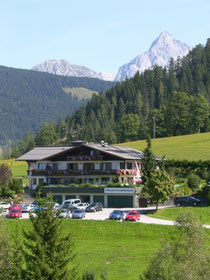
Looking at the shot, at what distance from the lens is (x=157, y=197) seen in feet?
216

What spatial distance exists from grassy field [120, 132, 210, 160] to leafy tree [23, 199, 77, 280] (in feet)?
260

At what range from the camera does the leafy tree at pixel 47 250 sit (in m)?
29.9

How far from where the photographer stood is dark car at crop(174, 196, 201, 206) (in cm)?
6912

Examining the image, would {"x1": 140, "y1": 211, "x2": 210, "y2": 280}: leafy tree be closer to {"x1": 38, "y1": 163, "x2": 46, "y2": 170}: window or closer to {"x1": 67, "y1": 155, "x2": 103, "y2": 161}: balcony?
{"x1": 67, "y1": 155, "x2": 103, "y2": 161}: balcony

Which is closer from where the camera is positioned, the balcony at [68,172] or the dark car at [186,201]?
the dark car at [186,201]

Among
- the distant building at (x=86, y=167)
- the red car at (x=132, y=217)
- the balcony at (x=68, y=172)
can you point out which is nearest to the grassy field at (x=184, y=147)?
the distant building at (x=86, y=167)

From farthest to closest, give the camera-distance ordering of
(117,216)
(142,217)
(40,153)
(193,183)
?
(40,153)
(193,183)
(142,217)
(117,216)

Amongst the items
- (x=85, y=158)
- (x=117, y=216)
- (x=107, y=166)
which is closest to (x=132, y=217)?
(x=117, y=216)

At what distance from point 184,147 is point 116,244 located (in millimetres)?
78155

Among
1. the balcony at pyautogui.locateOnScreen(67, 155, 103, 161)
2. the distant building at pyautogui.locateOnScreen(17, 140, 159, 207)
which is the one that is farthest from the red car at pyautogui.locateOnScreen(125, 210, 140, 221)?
the balcony at pyautogui.locateOnScreen(67, 155, 103, 161)

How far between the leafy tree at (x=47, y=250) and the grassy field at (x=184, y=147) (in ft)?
260

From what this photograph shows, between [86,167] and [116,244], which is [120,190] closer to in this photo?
[86,167]

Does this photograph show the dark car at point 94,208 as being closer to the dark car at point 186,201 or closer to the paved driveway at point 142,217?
the paved driveway at point 142,217

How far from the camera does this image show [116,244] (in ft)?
175
